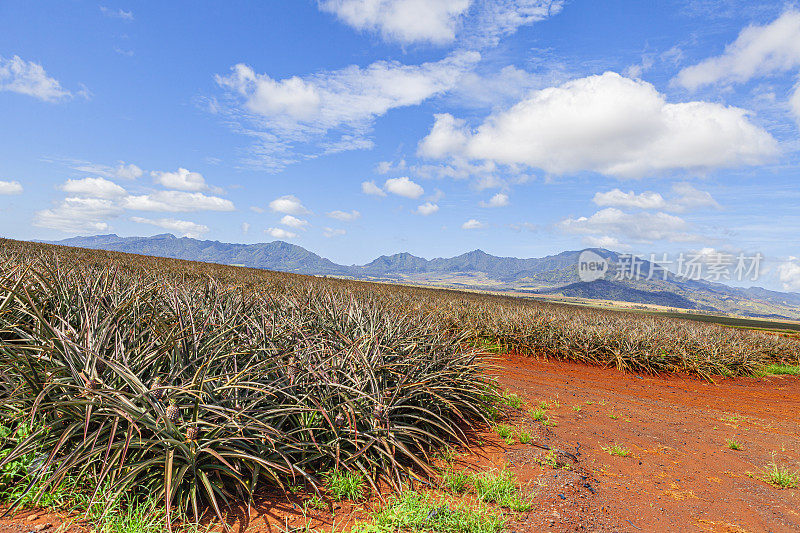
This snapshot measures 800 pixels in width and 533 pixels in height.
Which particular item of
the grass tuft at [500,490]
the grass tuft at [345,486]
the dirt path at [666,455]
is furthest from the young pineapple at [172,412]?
the dirt path at [666,455]

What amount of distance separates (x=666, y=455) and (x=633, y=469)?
2.42 ft

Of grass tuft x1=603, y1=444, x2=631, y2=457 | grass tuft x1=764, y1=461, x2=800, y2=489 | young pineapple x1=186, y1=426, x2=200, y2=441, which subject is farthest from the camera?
grass tuft x1=603, y1=444, x2=631, y2=457

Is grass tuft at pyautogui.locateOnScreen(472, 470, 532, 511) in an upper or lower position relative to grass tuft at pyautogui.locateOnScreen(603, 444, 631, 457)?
upper

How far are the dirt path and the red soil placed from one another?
1 centimetres

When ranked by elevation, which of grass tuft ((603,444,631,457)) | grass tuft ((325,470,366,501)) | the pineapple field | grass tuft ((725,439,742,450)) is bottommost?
grass tuft ((725,439,742,450))

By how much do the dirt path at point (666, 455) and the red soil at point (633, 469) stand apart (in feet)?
0.04

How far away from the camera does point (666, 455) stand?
12.0ft

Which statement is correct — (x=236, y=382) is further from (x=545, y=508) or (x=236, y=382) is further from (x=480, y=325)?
(x=480, y=325)

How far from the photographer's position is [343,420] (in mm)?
2820

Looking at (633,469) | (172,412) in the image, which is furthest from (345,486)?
(633,469)

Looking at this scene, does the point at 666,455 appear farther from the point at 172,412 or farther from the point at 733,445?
the point at 172,412

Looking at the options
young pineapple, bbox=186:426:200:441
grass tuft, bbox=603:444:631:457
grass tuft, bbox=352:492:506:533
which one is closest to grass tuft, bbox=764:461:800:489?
grass tuft, bbox=603:444:631:457

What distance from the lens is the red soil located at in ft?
7.70

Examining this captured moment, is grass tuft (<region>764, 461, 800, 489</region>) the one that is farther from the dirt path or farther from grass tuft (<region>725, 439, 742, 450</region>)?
grass tuft (<region>725, 439, 742, 450</region>)
